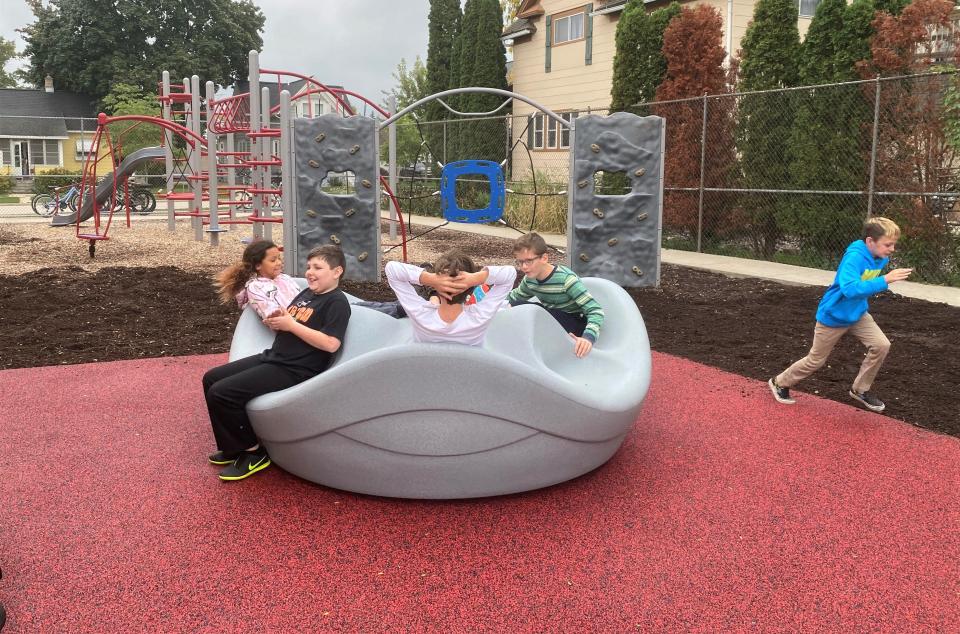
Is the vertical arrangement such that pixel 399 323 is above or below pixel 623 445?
above

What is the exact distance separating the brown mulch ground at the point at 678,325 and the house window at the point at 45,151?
34890 millimetres

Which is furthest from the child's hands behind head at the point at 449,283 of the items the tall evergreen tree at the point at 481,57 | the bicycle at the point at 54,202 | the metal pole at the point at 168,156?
the tall evergreen tree at the point at 481,57

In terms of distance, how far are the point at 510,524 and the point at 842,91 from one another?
A: 29.3 feet

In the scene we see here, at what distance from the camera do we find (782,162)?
1112cm

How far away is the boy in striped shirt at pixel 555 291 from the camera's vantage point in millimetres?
4117

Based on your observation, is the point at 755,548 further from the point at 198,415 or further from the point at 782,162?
the point at 782,162

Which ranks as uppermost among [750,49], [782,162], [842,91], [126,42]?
[126,42]

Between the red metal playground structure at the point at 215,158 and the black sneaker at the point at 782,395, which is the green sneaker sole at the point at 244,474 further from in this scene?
the red metal playground structure at the point at 215,158

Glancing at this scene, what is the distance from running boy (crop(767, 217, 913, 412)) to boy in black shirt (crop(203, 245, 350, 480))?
2.63m

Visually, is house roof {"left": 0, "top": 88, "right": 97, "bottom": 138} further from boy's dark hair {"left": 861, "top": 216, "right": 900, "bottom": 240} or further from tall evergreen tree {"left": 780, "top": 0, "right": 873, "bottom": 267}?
boy's dark hair {"left": 861, "top": 216, "right": 900, "bottom": 240}

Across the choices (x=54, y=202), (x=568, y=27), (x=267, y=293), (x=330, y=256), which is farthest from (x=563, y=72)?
(x=330, y=256)

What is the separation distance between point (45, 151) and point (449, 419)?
43011 mm

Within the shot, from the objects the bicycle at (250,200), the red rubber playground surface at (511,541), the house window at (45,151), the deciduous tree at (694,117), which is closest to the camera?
the red rubber playground surface at (511,541)

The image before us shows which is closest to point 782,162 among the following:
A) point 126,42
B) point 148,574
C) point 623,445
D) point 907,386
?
point 907,386
